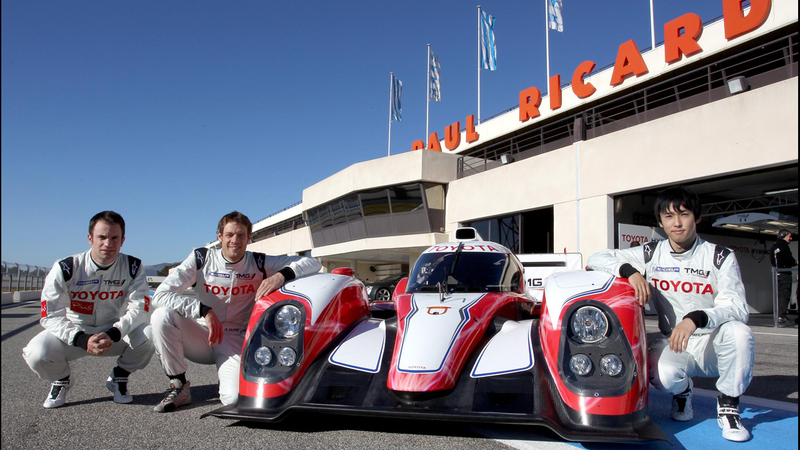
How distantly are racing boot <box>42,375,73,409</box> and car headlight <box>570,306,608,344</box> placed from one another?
3.61 metres

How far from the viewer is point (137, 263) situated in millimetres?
4375

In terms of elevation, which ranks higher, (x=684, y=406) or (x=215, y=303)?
(x=215, y=303)

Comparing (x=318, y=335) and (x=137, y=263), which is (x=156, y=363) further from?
(x=318, y=335)

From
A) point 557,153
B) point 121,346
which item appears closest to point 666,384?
point 121,346

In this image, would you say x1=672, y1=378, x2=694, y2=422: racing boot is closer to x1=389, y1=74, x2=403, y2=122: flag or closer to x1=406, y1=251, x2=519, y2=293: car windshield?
x1=406, y1=251, x2=519, y2=293: car windshield

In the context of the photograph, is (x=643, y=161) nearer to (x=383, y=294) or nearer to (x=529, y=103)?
(x=529, y=103)

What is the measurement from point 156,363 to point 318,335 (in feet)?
11.6

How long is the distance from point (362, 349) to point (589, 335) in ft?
4.90

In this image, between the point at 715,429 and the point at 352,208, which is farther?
the point at 352,208

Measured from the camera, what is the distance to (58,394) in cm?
368

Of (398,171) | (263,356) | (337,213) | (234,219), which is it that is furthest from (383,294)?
(263,356)

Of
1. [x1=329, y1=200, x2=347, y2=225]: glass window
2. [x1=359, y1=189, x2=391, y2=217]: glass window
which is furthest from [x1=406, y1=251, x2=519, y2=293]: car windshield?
[x1=329, y1=200, x2=347, y2=225]: glass window

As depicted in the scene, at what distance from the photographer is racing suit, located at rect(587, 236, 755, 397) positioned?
3.12 metres

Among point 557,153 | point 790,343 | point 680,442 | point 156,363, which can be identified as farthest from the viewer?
point 557,153
